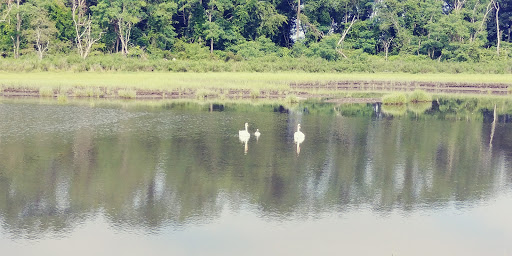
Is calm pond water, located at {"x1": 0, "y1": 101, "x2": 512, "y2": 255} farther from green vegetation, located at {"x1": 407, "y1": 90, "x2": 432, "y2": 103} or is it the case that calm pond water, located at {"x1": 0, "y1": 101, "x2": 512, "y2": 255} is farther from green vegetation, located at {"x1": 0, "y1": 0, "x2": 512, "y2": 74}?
green vegetation, located at {"x1": 0, "y1": 0, "x2": 512, "y2": 74}

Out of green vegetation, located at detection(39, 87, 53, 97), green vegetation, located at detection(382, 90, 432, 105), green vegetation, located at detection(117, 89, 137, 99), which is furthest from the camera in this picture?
green vegetation, located at detection(382, 90, 432, 105)

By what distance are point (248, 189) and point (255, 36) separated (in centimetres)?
7415

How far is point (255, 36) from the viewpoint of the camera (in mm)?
95375

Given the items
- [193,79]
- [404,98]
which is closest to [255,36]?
[193,79]

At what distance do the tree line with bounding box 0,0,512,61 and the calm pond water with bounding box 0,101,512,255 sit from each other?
44.3m

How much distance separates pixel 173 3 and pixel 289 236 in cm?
6861

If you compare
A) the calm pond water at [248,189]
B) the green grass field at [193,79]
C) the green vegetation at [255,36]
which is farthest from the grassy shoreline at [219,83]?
the calm pond water at [248,189]

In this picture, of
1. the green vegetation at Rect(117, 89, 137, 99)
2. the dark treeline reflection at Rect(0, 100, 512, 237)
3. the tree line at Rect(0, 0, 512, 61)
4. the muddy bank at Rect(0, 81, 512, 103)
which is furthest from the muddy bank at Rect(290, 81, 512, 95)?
the dark treeline reflection at Rect(0, 100, 512, 237)

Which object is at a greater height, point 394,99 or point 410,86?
point 410,86

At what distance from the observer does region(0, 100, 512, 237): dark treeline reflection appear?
67.4ft

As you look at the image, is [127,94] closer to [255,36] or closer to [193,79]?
[193,79]

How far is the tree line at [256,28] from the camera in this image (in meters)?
79.9

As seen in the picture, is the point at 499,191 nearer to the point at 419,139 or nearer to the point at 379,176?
the point at 379,176

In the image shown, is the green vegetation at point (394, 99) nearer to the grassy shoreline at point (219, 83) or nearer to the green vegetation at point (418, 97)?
the green vegetation at point (418, 97)
